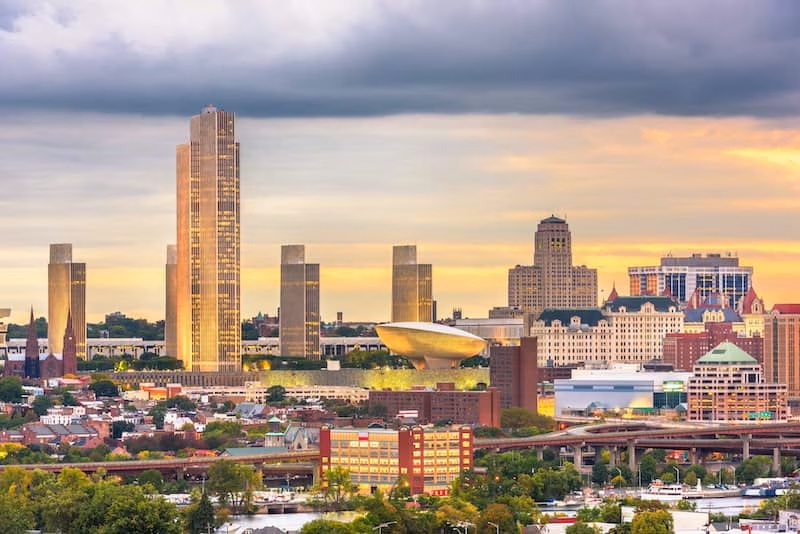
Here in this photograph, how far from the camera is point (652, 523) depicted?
96062 millimetres

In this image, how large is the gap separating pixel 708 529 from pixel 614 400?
98042 mm

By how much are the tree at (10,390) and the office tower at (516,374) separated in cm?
3473

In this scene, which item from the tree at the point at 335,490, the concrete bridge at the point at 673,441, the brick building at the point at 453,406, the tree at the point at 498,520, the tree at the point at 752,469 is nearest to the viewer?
the tree at the point at 498,520

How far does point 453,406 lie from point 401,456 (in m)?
38.0

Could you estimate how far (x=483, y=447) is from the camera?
485ft

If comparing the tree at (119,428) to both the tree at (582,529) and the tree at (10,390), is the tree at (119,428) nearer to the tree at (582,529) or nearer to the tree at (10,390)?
the tree at (10,390)

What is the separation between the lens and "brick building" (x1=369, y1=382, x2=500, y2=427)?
548 feet

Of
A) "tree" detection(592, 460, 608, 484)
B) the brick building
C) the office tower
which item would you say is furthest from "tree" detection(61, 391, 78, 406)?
"tree" detection(592, 460, 608, 484)

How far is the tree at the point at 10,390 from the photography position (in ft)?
627

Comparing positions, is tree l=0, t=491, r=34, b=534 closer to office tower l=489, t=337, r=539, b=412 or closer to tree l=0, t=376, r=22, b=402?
office tower l=489, t=337, r=539, b=412

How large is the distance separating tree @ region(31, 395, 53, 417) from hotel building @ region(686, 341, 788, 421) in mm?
45587

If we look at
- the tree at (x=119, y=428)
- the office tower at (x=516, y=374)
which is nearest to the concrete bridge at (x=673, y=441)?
the office tower at (x=516, y=374)

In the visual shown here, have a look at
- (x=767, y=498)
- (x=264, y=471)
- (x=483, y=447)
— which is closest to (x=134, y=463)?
(x=264, y=471)

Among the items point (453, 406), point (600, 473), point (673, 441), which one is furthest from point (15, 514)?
point (453, 406)
